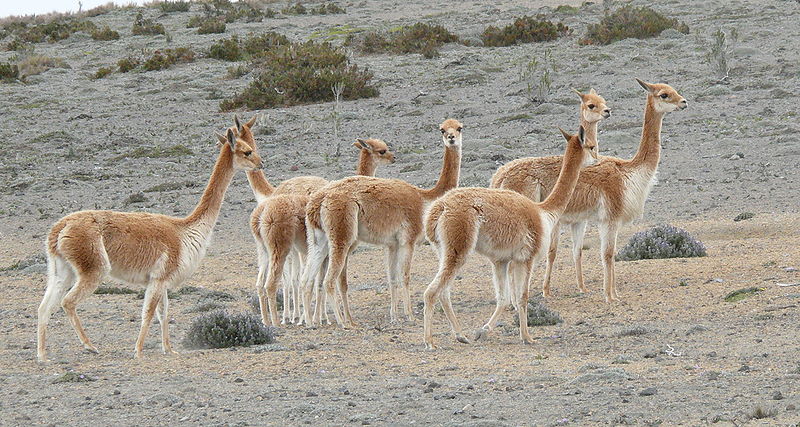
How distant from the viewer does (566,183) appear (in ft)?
31.0

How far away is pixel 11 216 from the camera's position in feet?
57.1

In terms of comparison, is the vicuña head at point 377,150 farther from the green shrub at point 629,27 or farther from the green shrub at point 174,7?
the green shrub at point 174,7

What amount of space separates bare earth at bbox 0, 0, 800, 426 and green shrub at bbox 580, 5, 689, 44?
0.70m

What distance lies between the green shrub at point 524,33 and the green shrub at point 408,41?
3.98 ft

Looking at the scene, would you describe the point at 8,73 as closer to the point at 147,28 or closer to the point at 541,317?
the point at 147,28

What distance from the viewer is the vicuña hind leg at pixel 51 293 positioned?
8.55 meters

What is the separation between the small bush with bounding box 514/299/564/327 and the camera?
9633 millimetres

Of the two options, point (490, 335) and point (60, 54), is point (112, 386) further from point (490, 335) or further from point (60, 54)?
point (60, 54)

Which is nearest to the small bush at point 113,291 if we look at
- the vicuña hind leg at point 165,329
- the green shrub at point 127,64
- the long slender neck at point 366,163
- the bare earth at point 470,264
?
the bare earth at point 470,264

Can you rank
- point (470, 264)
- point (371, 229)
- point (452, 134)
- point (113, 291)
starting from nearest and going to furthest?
1. point (371, 229)
2. point (452, 134)
3. point (113, 291)
4. point (470, 264)

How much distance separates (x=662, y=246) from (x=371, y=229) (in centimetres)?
375

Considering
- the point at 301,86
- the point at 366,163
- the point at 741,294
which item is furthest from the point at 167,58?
the point at 741,294

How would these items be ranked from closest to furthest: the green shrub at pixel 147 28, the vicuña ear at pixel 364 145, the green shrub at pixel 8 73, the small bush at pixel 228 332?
the small bush at pixel 228 332 < the vicuña ear at pixel 364 145 < the green shrub at pixel 8 73 < the green shrub at pixel 147 28

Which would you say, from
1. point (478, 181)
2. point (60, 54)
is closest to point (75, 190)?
point (478, 181)
